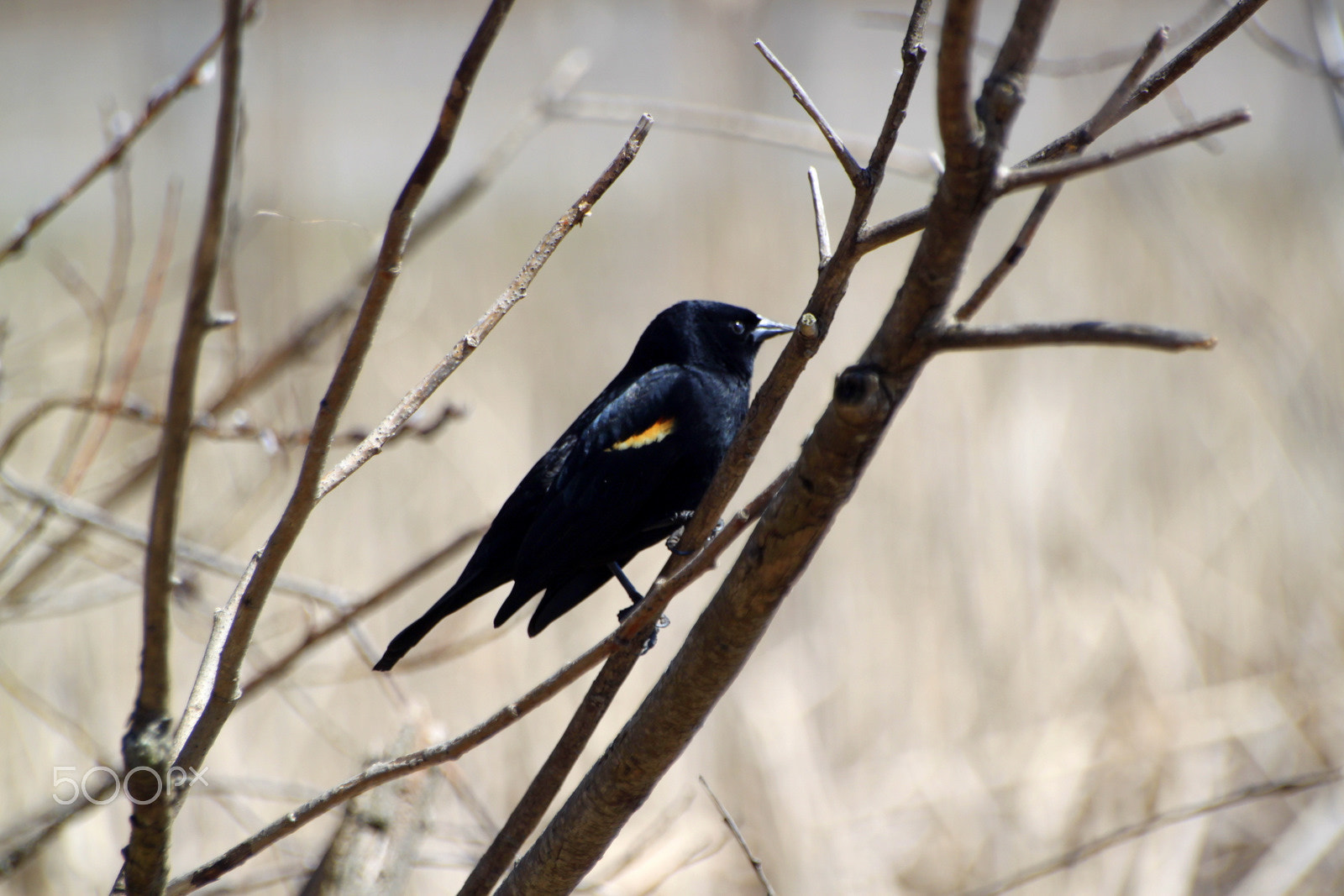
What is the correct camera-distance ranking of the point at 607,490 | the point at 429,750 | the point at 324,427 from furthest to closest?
the point at 607,490 < the point at 429,750 < the point at 324,427

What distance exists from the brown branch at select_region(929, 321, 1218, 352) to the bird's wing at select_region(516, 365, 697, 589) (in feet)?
4.22

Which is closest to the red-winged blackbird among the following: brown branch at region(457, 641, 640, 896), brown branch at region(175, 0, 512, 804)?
brown branch at region(457, 641, 640, 896)

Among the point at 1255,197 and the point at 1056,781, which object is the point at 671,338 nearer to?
the point at 1056,781

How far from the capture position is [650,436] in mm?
2213

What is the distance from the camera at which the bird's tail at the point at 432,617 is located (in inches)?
71.1

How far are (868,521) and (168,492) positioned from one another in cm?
432

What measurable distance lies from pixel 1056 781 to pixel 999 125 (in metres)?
4.15

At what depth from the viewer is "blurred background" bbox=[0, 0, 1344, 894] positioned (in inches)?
165

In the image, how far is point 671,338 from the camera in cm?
253

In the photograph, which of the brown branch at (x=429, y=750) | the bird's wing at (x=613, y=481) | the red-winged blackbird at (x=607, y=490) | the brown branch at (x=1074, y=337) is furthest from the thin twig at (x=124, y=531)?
the brown branch at (x=1074, y=337)

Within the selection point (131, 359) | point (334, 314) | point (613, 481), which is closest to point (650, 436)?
point (613, 481)

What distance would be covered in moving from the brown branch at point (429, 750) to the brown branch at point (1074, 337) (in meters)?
0.30

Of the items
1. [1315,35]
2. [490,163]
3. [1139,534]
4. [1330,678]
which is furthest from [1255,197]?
[490,163]

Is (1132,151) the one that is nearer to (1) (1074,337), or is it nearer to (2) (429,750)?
(1) (1074,337)
